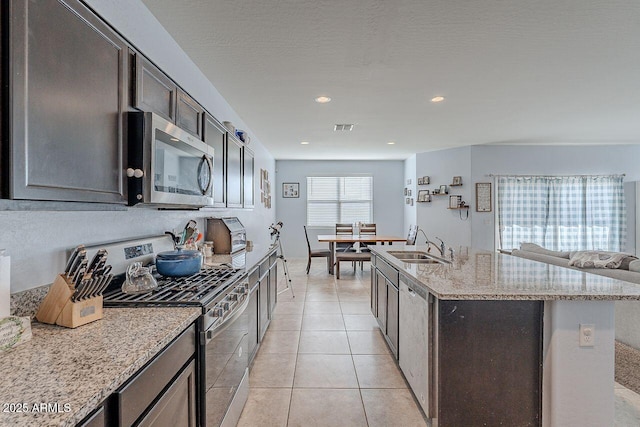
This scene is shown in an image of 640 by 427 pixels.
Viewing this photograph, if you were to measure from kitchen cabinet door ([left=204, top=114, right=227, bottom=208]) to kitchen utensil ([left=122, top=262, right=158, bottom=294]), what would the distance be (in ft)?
2.94

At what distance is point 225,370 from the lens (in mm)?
1635

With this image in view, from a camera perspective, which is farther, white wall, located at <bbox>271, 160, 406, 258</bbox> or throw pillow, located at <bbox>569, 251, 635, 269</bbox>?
white wall, located at <bbox>271, 160, 406, 258</bbox>

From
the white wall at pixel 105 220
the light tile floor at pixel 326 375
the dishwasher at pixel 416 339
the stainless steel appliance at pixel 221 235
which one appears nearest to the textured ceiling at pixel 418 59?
the white wall at pixel 105 220

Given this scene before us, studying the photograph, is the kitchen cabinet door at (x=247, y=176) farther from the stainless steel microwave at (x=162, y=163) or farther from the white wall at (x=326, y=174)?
the white wall at (x=326, y=174)

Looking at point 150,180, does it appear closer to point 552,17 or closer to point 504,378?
point 504,378

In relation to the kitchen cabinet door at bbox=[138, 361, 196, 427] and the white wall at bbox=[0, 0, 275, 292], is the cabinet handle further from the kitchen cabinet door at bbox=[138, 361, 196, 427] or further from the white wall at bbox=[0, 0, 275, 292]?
the kitchen cabinet door at bbox=[138, 361, 196, 427]

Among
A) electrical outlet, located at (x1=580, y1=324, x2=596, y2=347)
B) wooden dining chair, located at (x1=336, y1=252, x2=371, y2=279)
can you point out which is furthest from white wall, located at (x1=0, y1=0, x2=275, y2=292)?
wooden dining chair, located at (x1=336, y1=252, x2=371, y2=279)

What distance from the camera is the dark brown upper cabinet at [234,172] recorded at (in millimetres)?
2754

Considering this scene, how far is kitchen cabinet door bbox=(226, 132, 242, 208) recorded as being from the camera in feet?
9.04

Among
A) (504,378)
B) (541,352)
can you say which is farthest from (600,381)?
(504,378)

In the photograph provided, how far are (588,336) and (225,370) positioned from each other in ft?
6.18

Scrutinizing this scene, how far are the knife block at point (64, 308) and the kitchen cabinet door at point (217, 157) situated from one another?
4.25 feet

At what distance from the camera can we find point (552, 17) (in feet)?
6.77

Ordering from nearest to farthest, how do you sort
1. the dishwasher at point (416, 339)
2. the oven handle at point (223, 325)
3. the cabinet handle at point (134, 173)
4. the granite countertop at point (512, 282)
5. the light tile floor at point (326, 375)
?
the cabinet handle at point (134, 173) < the oven handle at point (223, 325) < the granite countertop at point (512, 282) < the dishwasher at point (416, 339) < the light tile floor at point (326, 375)
